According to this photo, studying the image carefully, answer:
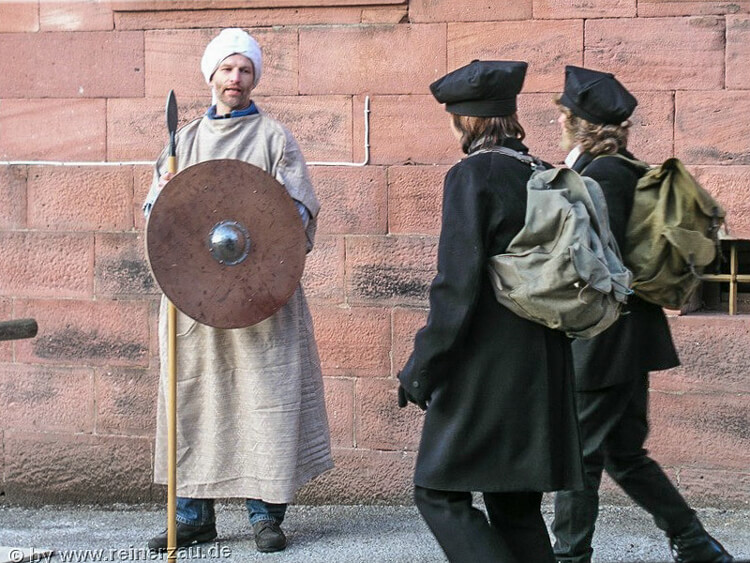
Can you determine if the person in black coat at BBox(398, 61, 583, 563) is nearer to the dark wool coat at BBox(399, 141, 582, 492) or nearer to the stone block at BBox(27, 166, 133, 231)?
the dark wool coat at BBox(399, 141, 582, 492)

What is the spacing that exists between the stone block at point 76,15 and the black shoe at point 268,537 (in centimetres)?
240

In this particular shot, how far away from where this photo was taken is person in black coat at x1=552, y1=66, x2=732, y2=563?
4.00 meters

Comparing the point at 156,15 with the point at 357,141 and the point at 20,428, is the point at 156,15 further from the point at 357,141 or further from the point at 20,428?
the point at 20,428

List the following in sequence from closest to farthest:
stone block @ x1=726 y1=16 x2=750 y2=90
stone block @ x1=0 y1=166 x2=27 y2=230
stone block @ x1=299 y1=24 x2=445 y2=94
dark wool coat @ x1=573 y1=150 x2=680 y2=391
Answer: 1. dark wool coat @ x1=573 y1=150 x2=680 y2=391
2. stone block @ x1=726 y1=16 x2=750 y2=90
3. stone block @ x1=299 y1=24 x2=445 y2=94
4. stone block @ x1=0 y1=166 x2=27 y2=230

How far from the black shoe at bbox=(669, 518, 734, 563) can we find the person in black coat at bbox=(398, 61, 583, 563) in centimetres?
101

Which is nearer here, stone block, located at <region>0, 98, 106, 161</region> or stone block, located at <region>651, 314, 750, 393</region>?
stone block, located at <region>651, 314, 750, 393</region>

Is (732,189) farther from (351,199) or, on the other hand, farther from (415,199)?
(351,199)

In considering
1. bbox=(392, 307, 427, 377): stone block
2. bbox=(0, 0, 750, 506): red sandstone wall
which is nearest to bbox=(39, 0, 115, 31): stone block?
bbox=(0, 0, 750, 506): red sandstone wall

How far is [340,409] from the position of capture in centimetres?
559

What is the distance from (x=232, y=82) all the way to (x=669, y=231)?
1.75 meters

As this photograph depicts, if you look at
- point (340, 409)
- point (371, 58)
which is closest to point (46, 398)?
point (340, 409)

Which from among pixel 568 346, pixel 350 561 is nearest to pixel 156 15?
pixel 350 561

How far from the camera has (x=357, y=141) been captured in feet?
18.1

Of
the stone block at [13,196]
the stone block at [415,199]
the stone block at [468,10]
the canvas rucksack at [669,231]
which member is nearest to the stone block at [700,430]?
the stone block at [415,199]
